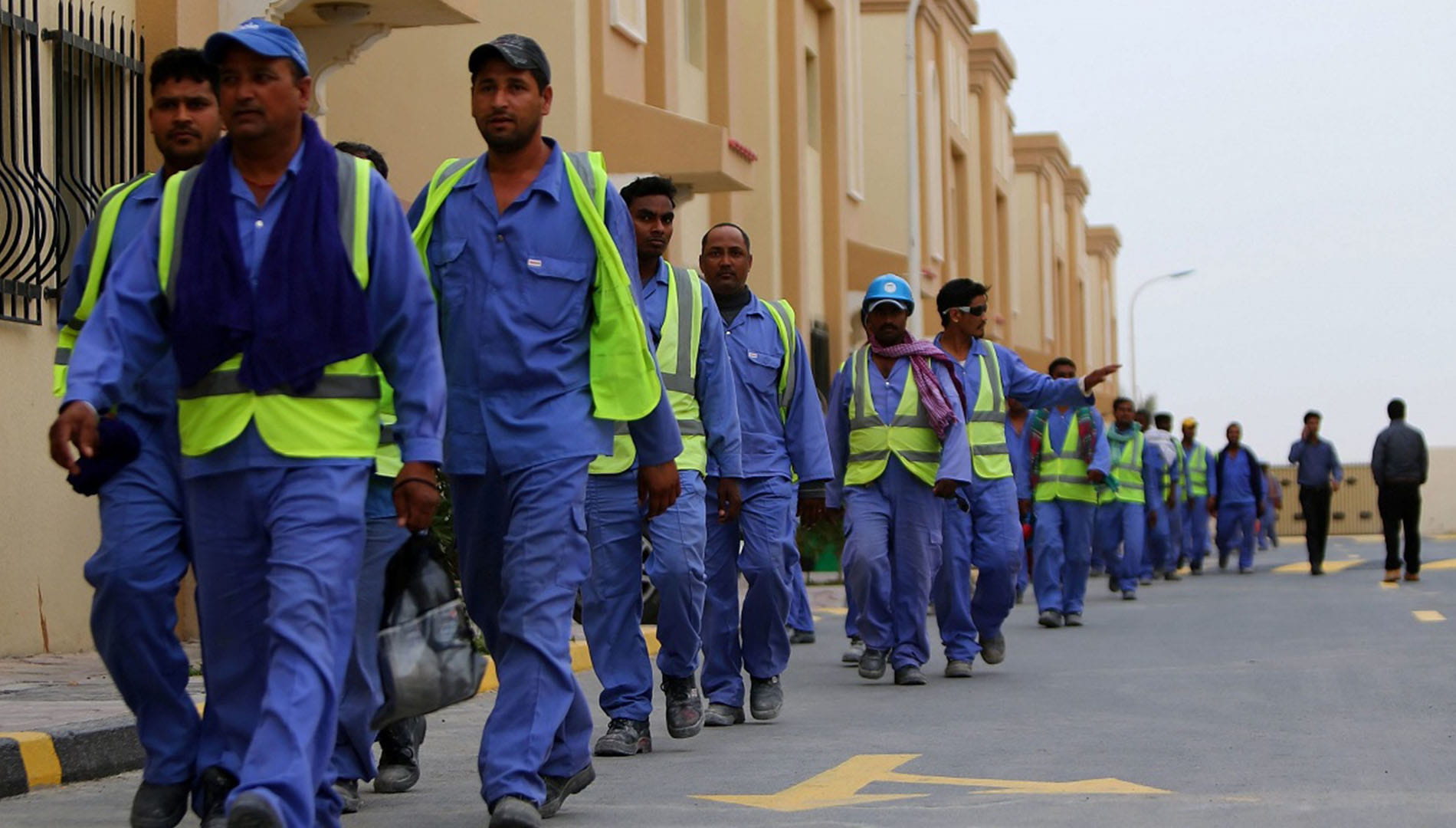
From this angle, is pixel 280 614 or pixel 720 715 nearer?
pixel 280 614

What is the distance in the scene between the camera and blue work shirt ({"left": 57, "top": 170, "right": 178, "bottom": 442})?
5.87 metres

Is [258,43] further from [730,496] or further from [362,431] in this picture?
[730,496]

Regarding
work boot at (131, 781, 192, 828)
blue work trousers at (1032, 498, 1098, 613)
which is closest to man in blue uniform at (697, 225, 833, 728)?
work boot at (131, 781, 192, 828)

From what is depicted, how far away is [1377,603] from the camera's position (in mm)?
19219

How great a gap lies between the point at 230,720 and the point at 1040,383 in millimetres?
7473

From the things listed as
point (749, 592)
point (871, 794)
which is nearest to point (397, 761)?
point (871, 794)

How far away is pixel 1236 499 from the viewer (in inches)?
1227

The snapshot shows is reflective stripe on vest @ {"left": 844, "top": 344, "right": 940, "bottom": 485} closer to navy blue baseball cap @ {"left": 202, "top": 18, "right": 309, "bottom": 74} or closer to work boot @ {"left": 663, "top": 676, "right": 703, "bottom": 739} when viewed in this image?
work boot @ {"left": 663, "top": 676, "right": 703, "bottom": 739}

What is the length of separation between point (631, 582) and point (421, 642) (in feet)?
8.14

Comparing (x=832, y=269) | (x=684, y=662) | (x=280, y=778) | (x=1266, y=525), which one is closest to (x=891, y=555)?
(x=684, y=662)

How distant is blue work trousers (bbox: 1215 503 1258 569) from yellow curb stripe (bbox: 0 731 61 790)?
24163mm

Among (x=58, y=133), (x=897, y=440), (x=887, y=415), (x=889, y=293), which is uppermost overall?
(x=58, y=133)

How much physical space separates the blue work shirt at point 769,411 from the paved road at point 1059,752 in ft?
3.50

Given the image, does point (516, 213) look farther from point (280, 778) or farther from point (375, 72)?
point (375, 72)
